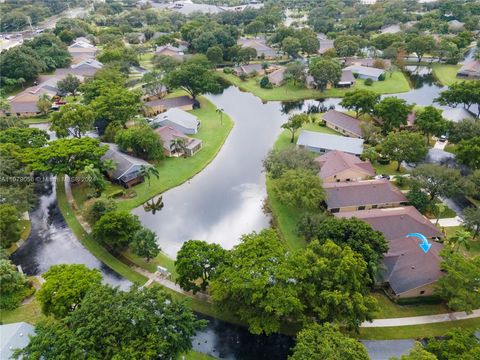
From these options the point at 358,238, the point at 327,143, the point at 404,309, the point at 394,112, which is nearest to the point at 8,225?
the point at 358,238

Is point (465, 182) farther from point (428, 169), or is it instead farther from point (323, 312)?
point (323, 312)

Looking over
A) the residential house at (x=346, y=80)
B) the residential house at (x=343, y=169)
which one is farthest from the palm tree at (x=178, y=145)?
the residential house at (x=346, y=80)

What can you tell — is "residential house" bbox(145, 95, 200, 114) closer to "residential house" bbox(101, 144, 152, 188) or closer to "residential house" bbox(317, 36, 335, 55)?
"residential house" bbox(101, 144, 152, 188)

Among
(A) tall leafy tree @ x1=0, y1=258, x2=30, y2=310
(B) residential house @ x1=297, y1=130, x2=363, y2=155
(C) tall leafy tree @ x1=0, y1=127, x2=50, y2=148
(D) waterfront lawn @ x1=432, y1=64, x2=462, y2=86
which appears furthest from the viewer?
(D) waterfront lawn @ x1=432, y1=64, x2=462, y2=86

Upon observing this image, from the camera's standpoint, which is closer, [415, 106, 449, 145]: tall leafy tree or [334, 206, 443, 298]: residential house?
[334, 206, 443, 298]: residential house

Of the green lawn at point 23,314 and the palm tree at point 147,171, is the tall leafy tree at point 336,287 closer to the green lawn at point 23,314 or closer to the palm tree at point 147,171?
the green lawn at point 23,314

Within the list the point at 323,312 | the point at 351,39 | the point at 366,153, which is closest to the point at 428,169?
the point at 366,153

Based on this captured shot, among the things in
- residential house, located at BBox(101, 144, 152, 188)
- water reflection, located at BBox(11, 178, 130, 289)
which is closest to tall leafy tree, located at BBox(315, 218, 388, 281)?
water reflection, located at BBox(11, 178, 130, 289)
